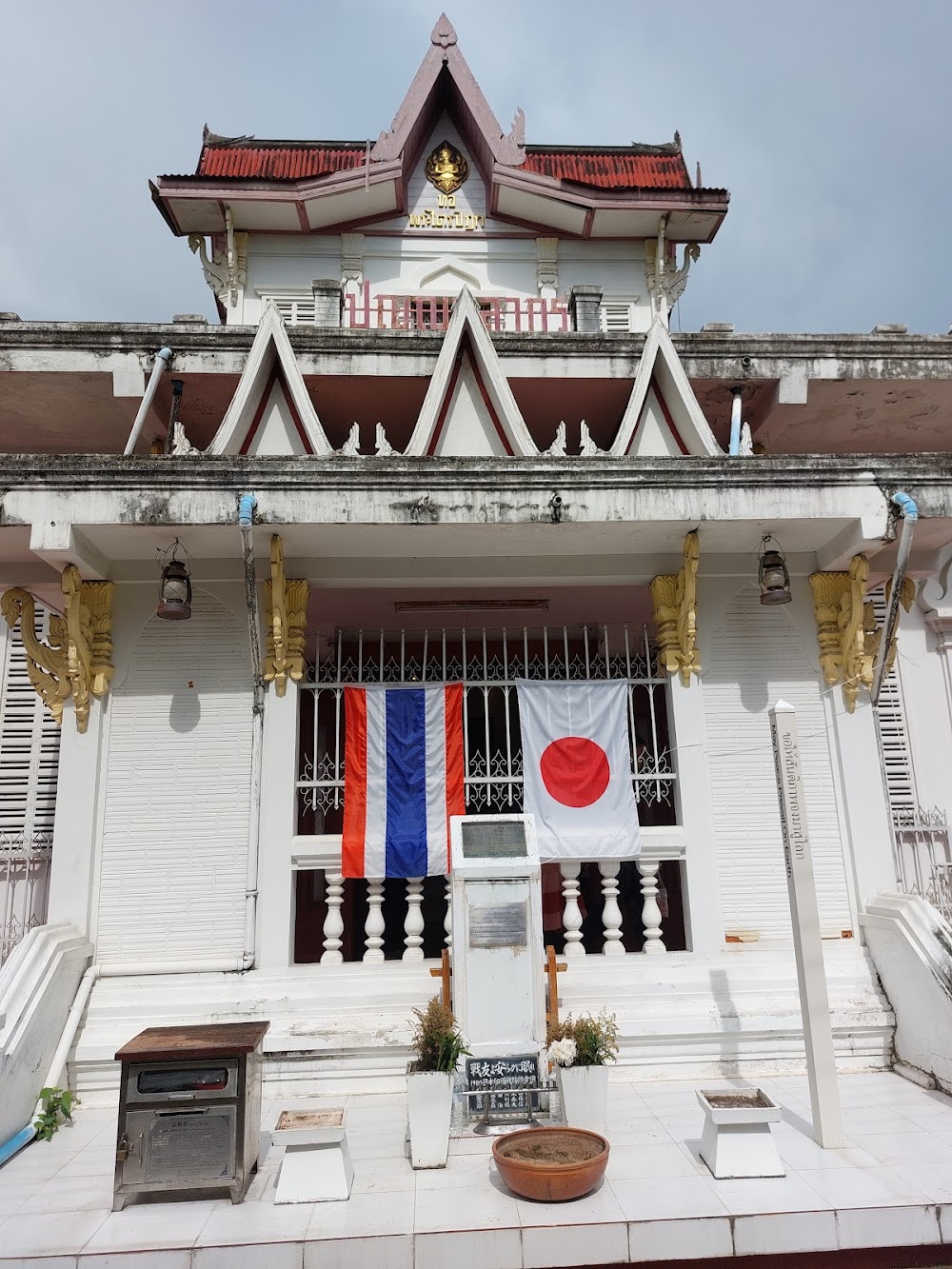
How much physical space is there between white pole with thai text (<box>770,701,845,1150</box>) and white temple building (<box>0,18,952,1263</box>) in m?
1.47

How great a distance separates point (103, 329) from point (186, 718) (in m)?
4.79

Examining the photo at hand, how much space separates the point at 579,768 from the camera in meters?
7.47

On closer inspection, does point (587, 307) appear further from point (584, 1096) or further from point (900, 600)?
point (584, 1096)

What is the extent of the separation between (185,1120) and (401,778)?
327 cm

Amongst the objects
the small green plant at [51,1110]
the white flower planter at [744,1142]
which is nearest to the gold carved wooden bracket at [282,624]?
the small green plant at [51,1110]

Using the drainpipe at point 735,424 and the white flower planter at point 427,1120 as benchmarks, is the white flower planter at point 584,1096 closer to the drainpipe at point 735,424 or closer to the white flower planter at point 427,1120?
the white flower planter at point 427,1120

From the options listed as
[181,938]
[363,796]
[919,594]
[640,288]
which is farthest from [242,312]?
[919,594]

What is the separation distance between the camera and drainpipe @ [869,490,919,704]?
6926 mm

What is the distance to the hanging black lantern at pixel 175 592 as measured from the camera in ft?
22.4

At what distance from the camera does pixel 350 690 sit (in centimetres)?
756

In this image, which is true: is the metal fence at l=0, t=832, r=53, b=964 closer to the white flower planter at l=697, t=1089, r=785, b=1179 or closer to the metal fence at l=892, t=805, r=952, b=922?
the white flower planter at l=697, t=1089, r=785, b=1179

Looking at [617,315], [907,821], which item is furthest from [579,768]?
[617,315]

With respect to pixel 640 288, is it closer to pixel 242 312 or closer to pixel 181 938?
pixel 242 312

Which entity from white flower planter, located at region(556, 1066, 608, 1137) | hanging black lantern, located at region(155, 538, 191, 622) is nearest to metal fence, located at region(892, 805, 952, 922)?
white flower planter, located at region(556, 1066, 608, 1137)
